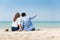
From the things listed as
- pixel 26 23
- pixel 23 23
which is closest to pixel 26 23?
pixel 26 23

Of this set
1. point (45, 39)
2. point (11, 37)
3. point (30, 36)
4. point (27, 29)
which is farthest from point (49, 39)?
point (27, 29)

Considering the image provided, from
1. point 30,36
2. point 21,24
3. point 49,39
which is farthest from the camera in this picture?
point 21,24

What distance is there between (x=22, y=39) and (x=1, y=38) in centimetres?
60

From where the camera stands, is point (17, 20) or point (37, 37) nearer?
point (37, 37)

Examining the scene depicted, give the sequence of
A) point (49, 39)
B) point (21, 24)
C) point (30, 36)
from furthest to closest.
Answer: point (21, 24)
point (30, 36)
point (49, 39)

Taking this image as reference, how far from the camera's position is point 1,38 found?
6371 millimetres

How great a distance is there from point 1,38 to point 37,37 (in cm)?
101

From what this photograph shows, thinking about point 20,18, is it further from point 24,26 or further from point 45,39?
point 45,39

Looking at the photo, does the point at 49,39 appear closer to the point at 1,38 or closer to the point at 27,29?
the point at 1,38

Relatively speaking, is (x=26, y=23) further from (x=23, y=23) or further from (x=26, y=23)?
(x=23, y=23)

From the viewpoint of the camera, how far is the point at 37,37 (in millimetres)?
6445

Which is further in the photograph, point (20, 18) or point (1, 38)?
point (20, 18)

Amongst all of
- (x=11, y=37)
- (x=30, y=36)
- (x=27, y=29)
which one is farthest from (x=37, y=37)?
(x=27, y=29)

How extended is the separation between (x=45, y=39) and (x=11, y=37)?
993 millimetres
